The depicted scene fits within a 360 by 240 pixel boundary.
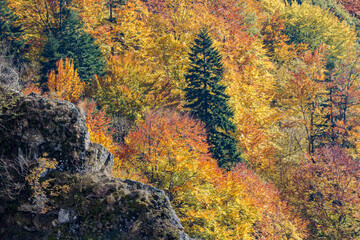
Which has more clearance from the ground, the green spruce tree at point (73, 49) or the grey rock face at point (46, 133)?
the grey rock face at point (46, 133)

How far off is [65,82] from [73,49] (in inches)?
211

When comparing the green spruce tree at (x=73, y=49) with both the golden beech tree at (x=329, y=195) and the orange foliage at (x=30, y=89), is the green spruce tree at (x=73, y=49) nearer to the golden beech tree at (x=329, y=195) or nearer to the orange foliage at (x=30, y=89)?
the orange foliage at (x=30, y=89)

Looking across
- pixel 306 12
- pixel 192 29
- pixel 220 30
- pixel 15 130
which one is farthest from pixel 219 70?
pixel 306 12

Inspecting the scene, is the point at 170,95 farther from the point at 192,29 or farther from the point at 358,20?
the point at 358,20

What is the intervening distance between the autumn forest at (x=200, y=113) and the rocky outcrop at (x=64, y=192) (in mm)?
8924

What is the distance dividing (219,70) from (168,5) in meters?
21.6

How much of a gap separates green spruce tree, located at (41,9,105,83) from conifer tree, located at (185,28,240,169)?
10086mm

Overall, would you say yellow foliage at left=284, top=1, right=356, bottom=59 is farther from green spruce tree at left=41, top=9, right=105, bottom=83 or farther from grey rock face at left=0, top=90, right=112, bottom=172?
grey rock face at left=0, top=90, right=112, bottom=172

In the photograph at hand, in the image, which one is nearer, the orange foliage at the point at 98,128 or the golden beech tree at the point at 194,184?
the golden beech tree at the point at 194,184

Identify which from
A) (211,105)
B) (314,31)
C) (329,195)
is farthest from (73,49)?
(314,31)

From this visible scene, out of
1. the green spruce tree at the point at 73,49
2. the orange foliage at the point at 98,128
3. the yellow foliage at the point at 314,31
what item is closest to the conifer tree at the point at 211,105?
the orange foliage at the point at 98,128

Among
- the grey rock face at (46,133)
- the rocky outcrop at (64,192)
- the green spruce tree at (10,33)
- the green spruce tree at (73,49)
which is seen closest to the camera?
the rocky outcrop at (64,192)

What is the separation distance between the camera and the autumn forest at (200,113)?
25.2 m

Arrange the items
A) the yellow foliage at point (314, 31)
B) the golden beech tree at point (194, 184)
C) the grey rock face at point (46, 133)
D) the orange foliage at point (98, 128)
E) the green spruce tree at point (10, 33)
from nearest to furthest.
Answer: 1. the grey rock face at point (46, 133)
2. the golden beech tree at point (194, 184)
3. the orange foliage at point (98, 128)
4. the green spruce tree at point (10, 33)
5. the yellow foliage at point (314, 31)
